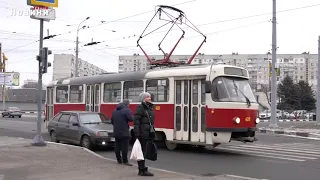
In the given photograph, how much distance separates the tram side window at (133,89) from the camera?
52.2ft

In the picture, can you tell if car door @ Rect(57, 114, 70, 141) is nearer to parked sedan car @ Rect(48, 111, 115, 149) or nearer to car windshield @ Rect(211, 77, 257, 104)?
parked sedan car @ Rect(48, 111, 115, 149)

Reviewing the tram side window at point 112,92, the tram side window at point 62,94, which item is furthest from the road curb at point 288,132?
the tram side window at point 62,94

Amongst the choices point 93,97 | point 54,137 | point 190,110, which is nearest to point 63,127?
point 54,137

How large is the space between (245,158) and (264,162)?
3.18 ft

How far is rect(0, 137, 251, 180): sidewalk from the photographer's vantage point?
8.33m

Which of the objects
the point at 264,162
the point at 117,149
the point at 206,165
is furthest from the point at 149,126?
the point at 264,162

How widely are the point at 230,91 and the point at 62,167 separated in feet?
20.7

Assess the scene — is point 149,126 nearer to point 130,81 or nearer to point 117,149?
point 117,149

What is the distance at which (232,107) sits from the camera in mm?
12852

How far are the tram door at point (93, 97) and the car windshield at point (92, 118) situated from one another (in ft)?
9.47

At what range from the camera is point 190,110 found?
44.7ft

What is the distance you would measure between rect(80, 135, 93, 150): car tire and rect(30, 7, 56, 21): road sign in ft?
14.5

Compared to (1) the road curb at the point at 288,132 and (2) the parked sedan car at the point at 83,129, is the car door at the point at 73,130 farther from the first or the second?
(1) the road curb at the point at 288,132

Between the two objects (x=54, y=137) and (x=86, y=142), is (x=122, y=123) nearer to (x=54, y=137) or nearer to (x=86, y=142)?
(x=86, y=142)
